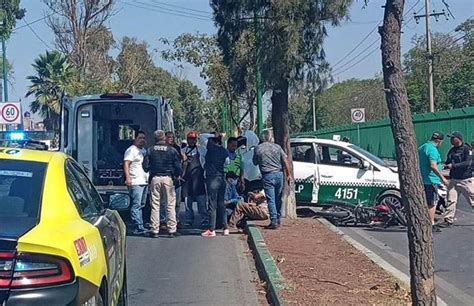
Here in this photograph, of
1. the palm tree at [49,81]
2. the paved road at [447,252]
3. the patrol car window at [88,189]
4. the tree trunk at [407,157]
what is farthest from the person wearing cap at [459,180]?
the palm tree at [49,81]

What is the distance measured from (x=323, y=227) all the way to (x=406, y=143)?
8.57 m

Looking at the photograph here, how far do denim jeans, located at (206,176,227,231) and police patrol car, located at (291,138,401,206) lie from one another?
2.60 m

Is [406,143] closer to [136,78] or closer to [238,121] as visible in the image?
[238,121]

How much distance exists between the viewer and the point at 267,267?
408 inches

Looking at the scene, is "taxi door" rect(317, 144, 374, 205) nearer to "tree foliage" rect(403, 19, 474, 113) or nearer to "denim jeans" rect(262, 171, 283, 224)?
"denim jeans" rect(262, 171, 283, 224)

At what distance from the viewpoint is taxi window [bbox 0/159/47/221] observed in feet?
16.7

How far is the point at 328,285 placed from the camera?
9.39m

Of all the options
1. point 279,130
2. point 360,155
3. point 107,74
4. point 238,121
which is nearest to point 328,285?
point 279,130

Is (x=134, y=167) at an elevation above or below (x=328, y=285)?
above

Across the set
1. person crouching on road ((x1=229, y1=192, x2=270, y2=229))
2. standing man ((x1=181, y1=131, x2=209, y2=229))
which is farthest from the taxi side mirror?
standing man ((x1=181, y1=131, x2=209, y2=229))

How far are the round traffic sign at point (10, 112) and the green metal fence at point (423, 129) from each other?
1160cm

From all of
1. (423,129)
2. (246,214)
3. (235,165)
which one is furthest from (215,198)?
(423,129)

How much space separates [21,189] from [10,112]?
71.9 feet

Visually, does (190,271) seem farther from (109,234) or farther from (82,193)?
(82,193)
